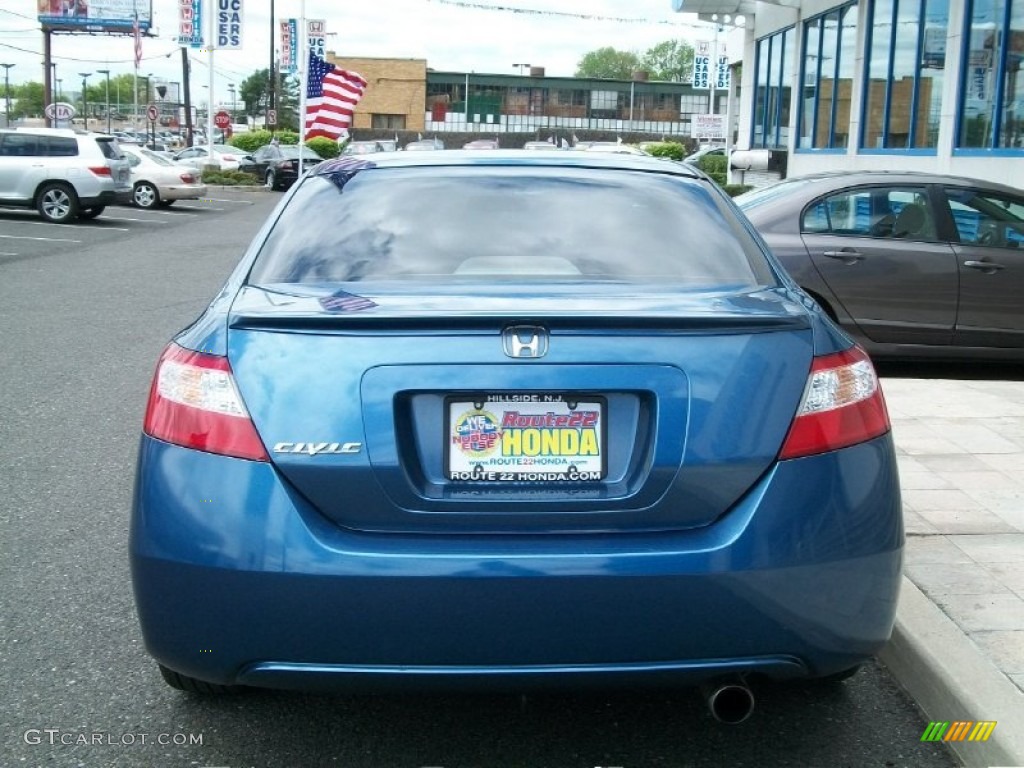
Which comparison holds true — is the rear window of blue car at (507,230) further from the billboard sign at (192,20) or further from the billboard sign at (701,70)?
the billboard sign at (701,70)

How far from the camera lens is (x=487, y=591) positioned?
260 cm

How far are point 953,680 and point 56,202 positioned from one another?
72.9 feet

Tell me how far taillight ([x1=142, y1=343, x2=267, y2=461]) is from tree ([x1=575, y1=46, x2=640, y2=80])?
147991mm

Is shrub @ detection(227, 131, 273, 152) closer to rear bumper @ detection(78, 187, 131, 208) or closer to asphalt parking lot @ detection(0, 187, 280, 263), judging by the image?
asphalt parking lot @ detection(0, 187, 280, 263)

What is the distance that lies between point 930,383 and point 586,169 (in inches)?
187

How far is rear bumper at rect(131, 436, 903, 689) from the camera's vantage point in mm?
2602

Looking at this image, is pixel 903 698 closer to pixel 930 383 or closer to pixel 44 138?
pixel 930 383

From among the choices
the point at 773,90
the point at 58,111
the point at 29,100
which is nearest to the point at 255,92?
the point at 29,100

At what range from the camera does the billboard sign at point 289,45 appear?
43.9m

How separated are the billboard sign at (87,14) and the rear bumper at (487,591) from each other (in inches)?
2655

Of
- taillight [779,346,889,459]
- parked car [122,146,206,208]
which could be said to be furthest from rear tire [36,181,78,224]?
taillight [779,346,889,459]

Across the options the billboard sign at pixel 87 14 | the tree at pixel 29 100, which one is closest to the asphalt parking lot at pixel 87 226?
the billboard sign at pixel 87 14

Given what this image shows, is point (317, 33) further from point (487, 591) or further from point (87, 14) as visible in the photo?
point (87, 14)

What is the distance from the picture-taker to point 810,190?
27.4ft
